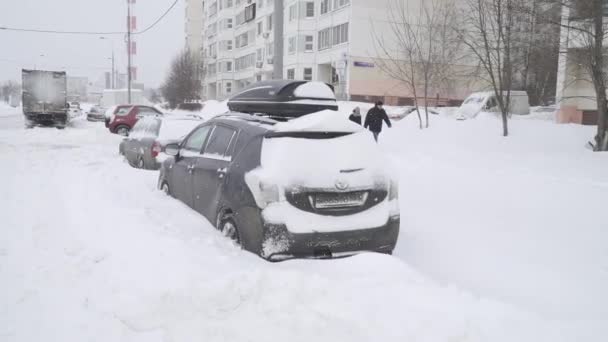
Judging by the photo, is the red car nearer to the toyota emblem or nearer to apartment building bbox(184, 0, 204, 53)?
the toyota emblem

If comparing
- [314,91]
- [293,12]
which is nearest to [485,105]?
[314,91]

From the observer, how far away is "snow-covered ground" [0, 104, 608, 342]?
3.15 metres

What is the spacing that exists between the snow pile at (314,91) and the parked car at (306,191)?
154cm

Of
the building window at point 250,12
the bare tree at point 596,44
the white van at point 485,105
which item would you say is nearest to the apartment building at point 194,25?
the building window at point 250,12

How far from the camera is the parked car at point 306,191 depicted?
13.8ft

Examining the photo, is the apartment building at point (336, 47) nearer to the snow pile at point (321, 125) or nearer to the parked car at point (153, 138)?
the parked car at point (153, 138)

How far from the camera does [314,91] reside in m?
6.59

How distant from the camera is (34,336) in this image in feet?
10.4

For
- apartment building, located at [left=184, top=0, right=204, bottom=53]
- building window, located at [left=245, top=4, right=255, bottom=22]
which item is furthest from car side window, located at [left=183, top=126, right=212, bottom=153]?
apartment building, located at [left=184, top=0, right=204, bottom=53]

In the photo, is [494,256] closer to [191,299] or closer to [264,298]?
[264,298]

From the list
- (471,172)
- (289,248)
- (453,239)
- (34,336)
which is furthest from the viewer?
(471,172)

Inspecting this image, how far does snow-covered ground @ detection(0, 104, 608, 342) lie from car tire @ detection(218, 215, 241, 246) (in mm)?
107

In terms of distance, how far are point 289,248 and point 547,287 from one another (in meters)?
2.72

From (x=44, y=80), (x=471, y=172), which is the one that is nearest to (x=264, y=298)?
(x=471, y=172)
